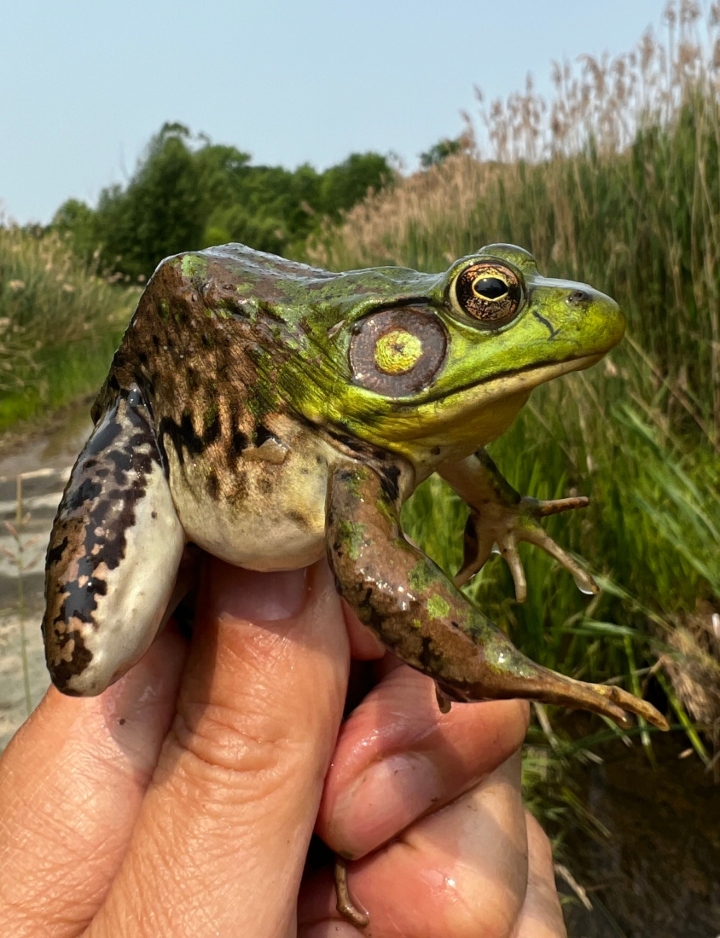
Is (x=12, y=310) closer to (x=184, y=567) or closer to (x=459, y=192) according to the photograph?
(x=459, y=192)

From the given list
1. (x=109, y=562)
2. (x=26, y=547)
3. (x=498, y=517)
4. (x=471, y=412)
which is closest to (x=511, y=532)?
(x=498, y=517)

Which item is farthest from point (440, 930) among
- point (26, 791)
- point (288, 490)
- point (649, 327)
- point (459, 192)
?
point (459, 192)

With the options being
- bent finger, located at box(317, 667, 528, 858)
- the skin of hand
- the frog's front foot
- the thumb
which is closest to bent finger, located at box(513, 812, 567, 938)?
the skin of hand

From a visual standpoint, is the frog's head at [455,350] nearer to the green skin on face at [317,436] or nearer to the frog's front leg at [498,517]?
the green skin on face at [317,436]

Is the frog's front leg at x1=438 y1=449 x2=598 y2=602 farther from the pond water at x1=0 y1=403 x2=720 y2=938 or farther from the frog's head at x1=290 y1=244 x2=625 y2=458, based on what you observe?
the pond water at x1=0 y1=403 x2=720 y2=938

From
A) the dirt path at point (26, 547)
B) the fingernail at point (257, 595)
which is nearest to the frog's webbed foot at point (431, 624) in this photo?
the fingernail at point (257, 595)

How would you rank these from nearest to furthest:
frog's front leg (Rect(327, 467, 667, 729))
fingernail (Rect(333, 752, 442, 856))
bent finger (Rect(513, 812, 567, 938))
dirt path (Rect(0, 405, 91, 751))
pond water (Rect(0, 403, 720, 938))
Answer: frog's front leg (Rect(327, 467, 667, 729))
fingernail (Rect(333, 752, 442, 856))
bent finger (Rect(513, 812, 567, 938))
pond water (Rect(0, 403, 720, 938))
dirt path (Rect(0, 405, 91, 751))

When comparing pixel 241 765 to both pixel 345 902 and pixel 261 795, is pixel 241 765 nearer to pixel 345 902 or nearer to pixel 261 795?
pixel 261 795
